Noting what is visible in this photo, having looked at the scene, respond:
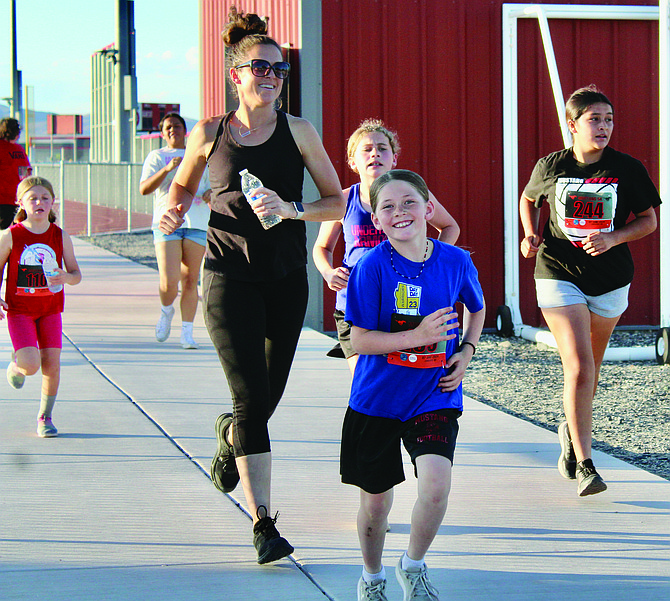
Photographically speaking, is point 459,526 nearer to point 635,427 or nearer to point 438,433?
point 438,433

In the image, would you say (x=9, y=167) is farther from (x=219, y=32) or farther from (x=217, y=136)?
(x=217, y=136)

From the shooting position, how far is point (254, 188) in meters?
3.64

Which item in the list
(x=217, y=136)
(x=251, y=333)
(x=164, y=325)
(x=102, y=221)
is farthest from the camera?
(x=102, y=221)

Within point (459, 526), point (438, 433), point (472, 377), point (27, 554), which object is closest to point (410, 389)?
point (438, 433)

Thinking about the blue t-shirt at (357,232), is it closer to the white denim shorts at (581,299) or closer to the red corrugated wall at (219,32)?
the white denim shorts at (581,299)

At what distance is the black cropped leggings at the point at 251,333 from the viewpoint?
3.71 metres

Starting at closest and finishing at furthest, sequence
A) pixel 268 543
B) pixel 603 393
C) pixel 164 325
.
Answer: pixel 268 543, pixel 603 393, pixel 164 325

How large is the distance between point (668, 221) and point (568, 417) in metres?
4.38

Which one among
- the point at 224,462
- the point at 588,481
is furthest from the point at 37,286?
the point at 588,481

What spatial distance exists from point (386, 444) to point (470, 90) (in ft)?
24.6

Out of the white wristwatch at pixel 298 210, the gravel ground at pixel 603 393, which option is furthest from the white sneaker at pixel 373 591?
the gravel ground at pixel 603 393

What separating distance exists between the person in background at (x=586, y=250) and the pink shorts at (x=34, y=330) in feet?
9.01

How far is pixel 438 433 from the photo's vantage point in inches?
122

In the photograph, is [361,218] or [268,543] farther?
[361,218]
